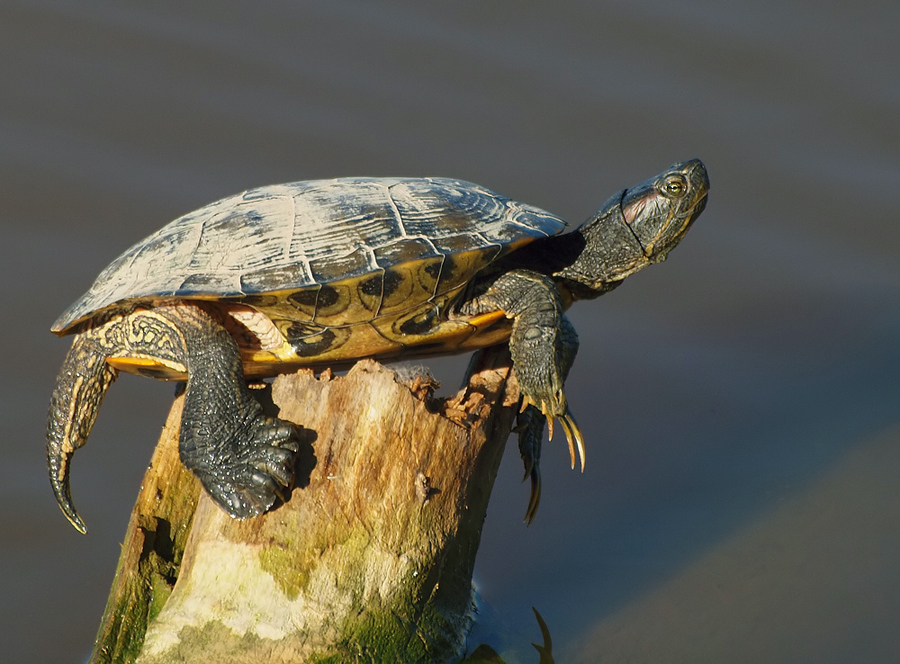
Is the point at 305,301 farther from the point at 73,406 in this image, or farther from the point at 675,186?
the point at 675,186

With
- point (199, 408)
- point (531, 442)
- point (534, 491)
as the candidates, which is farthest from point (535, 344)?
point (199, 408)

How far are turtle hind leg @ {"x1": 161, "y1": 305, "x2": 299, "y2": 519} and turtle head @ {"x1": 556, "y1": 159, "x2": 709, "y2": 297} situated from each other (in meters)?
1.29

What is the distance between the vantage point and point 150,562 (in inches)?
111

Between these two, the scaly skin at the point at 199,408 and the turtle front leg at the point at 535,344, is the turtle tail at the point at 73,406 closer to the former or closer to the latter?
the scaly skin at the point at 199,408

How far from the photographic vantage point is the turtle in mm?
2922

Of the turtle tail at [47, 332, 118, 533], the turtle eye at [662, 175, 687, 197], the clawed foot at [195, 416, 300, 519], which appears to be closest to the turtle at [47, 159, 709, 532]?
the turtle tail at [47, 332, 118, 533]

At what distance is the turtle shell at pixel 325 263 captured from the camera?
2.94 meters

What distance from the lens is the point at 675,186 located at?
3475mm

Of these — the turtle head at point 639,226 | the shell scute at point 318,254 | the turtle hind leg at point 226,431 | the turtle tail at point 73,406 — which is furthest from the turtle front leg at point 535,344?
the turtle tail at point 73,406

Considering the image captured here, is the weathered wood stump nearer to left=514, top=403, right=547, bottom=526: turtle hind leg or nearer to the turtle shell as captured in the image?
the turtle shell

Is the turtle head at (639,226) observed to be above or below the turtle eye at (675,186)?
below

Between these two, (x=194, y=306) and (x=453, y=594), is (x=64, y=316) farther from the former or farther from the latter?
(x=453, y=594)

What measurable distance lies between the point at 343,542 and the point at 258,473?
28 centimetres

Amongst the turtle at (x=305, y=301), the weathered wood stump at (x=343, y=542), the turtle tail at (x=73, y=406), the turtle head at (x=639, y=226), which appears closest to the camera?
the weathered wood stump at (x=343, y=542)
